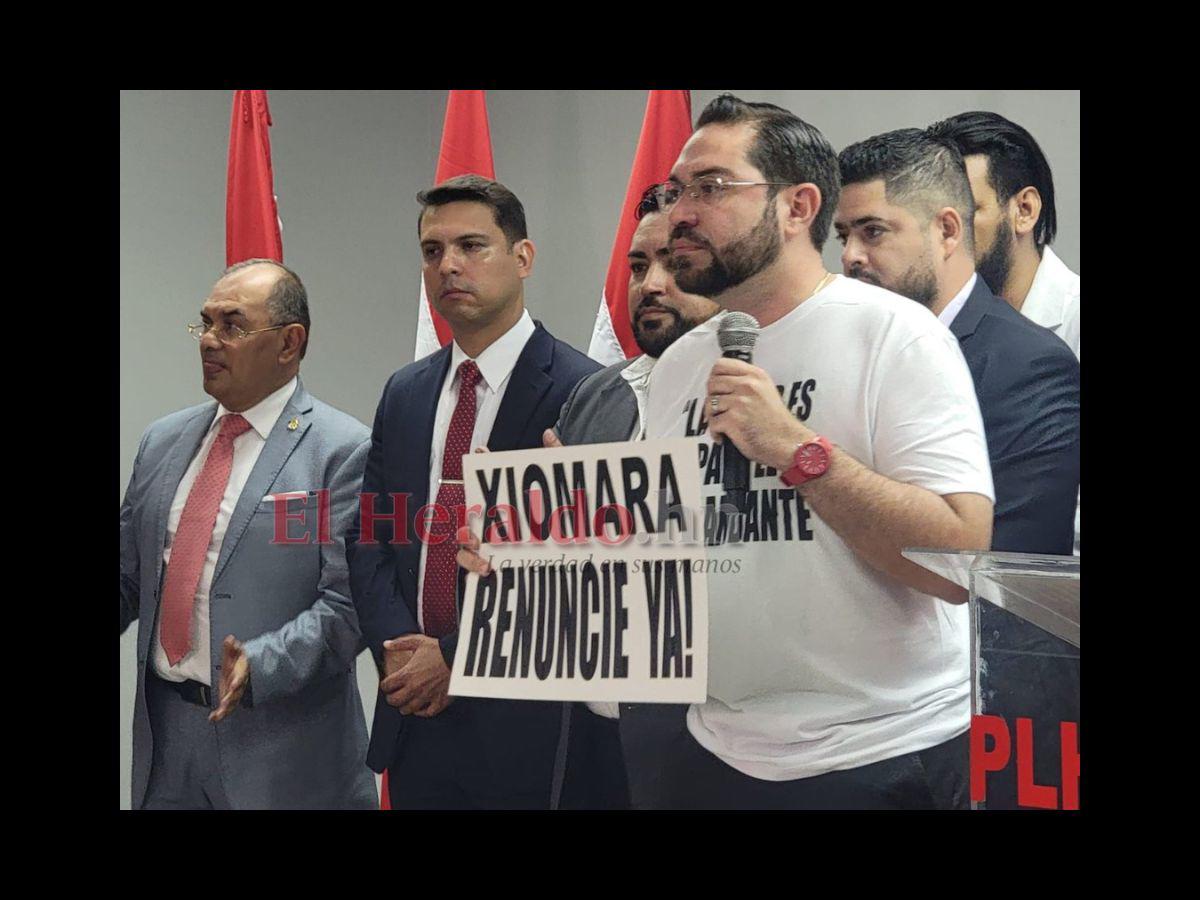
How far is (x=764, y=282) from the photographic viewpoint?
3441 mm

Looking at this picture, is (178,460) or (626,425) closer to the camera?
(626,425)

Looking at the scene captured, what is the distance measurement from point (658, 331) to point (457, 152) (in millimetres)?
911

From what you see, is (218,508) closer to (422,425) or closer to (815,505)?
(422,425)

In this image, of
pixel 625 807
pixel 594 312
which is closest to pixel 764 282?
pixel 594 312

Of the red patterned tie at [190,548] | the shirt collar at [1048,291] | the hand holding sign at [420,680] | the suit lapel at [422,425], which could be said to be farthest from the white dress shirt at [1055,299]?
the red patterned tie at [190,548]

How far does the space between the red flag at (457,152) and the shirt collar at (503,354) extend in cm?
19

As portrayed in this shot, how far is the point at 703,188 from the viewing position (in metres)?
3.54

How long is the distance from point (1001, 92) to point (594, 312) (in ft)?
4.02

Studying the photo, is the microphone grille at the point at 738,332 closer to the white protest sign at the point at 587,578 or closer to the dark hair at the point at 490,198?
the white protest sign at the point at 587,578

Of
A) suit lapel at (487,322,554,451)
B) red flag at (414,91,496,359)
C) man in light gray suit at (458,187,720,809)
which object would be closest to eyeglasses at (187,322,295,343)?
red flag at (414,91,496,359)

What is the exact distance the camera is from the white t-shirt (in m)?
3.24

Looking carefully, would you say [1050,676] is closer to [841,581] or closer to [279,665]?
[841,581]

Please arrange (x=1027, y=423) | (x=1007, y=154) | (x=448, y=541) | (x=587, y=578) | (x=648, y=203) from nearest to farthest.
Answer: (x=1027, y=423) → (x=1007, y=154) → (x=587, y=578) → (x=648, y=203) → (x=448, y=541)

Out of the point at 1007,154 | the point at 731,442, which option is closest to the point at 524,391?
the point at 731,442
